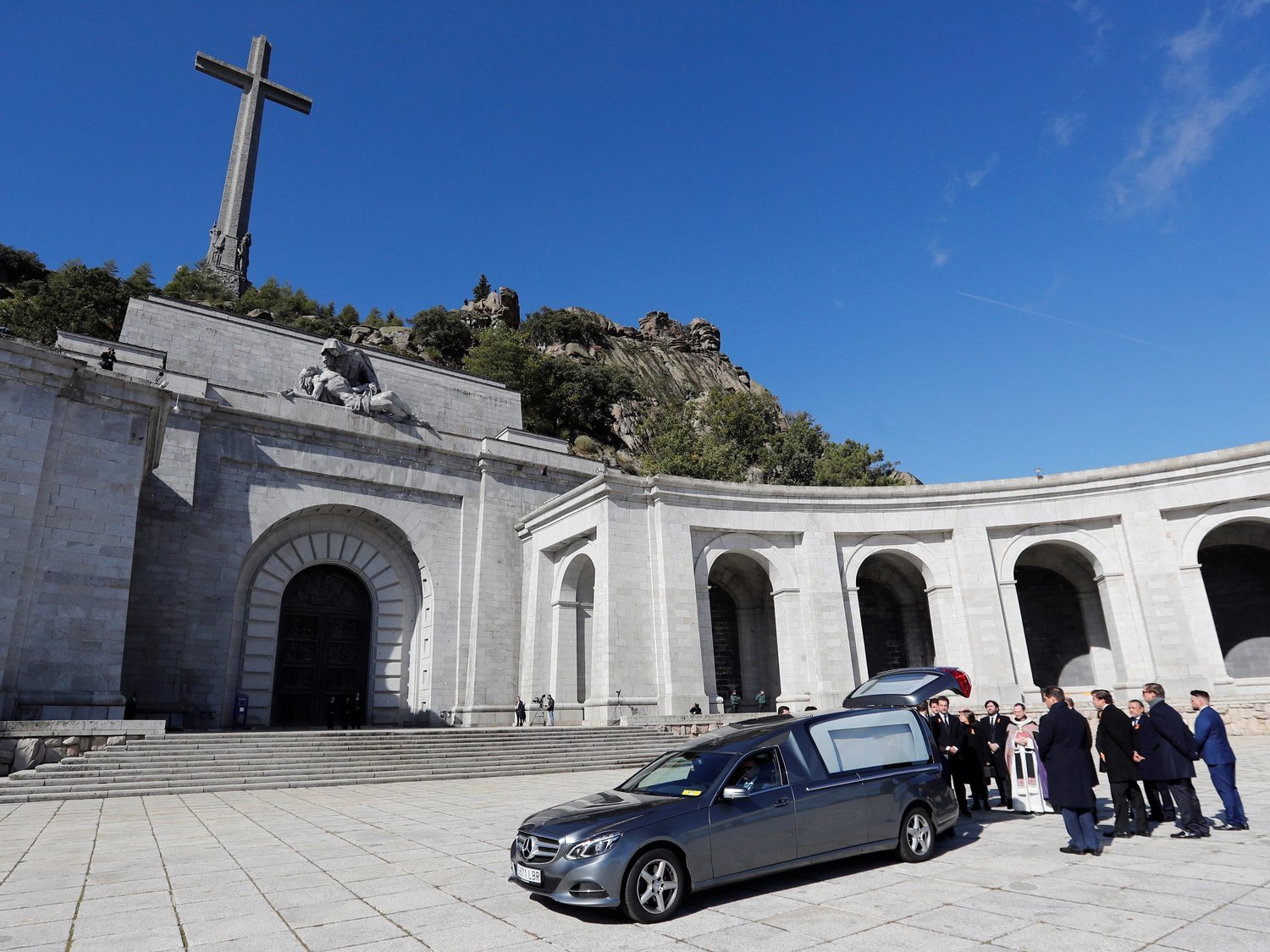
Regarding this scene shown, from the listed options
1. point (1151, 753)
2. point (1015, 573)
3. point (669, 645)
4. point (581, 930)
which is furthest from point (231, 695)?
point (1015, 573)

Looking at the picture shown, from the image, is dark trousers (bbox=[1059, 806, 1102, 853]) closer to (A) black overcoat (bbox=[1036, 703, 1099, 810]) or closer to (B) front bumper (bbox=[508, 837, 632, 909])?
(A) black overcoat (bbox=[1036, 703, 1099, 810])

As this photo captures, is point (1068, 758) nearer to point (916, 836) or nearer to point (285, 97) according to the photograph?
point (916, 836)

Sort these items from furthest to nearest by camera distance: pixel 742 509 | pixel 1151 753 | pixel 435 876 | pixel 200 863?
pixel 742 509
pixel 1151 753
pixel 200 863
pixel 435 876

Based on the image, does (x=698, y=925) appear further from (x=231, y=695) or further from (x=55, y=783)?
(x=231, y=695)

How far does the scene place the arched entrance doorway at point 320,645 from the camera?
23.1 m

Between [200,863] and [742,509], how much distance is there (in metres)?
18.0

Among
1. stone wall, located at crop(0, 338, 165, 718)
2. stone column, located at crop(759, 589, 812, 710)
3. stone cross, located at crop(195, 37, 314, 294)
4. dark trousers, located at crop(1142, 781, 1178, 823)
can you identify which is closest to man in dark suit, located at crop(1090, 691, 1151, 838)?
dark trousers, located at crop(1142, 781, 1178, 823)

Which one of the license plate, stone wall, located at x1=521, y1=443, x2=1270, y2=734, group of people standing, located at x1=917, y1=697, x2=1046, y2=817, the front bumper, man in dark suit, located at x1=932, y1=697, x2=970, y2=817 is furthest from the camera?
stone wall, located at x1=521, y1=443, x2=1270, y2=734

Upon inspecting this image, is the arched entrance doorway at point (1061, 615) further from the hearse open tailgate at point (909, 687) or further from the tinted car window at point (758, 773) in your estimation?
the tinted car window at point (758, 773)

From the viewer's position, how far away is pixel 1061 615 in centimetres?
2570

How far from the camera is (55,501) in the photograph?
15828mm

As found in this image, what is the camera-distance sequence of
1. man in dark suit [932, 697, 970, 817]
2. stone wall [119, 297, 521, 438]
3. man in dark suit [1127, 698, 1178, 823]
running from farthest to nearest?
stone wall [119, 297, 521, 438]
man in dark suit [932, 697, 970, 817]
man in dark suit [1127, 698, 1178, 823]

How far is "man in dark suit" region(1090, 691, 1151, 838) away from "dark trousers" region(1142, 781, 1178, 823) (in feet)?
2.14

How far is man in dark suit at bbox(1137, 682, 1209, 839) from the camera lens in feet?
25.7
